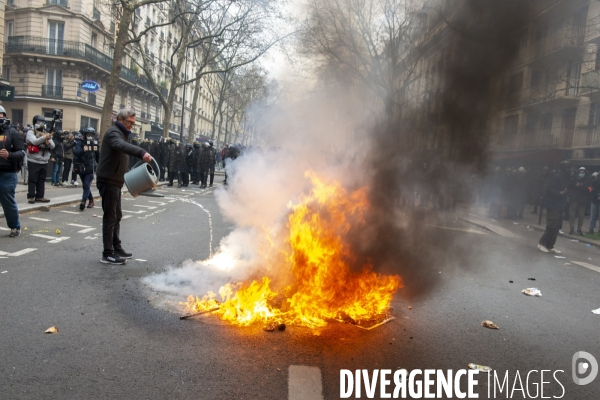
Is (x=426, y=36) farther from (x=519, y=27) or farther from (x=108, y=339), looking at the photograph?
(x=108, y=339)

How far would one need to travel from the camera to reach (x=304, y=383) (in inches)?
117

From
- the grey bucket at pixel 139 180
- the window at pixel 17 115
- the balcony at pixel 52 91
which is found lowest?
the grey bucket at pixel 139 180

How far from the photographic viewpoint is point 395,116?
7.05m

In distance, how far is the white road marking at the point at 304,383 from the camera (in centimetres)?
282

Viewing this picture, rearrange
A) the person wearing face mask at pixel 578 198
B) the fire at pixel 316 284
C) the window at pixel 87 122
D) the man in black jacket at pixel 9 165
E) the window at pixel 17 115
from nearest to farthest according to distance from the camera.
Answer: the fire at pixel 316 284
the man in black jacket at pixel 9 165
the person wearing face mask at pixel 578 198
the window at pixel 17 115
the window at pixel 87 122

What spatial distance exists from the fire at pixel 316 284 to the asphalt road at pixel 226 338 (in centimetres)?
23

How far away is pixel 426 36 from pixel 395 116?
1185 mm

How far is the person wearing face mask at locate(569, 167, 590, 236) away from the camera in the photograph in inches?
531

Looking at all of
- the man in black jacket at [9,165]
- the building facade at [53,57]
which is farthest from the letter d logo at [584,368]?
the building facade at [53,57]

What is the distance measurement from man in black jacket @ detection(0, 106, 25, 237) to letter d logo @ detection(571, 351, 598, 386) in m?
7.16

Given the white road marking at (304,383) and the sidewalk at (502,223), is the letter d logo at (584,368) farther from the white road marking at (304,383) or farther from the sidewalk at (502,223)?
the sidewalk at (502,223)

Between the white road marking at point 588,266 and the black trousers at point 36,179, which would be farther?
the black trousers at point 36,179

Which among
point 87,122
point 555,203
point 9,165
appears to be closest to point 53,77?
point 87,122

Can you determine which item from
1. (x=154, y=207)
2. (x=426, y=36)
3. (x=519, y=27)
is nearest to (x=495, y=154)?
(x=426, y=36)
